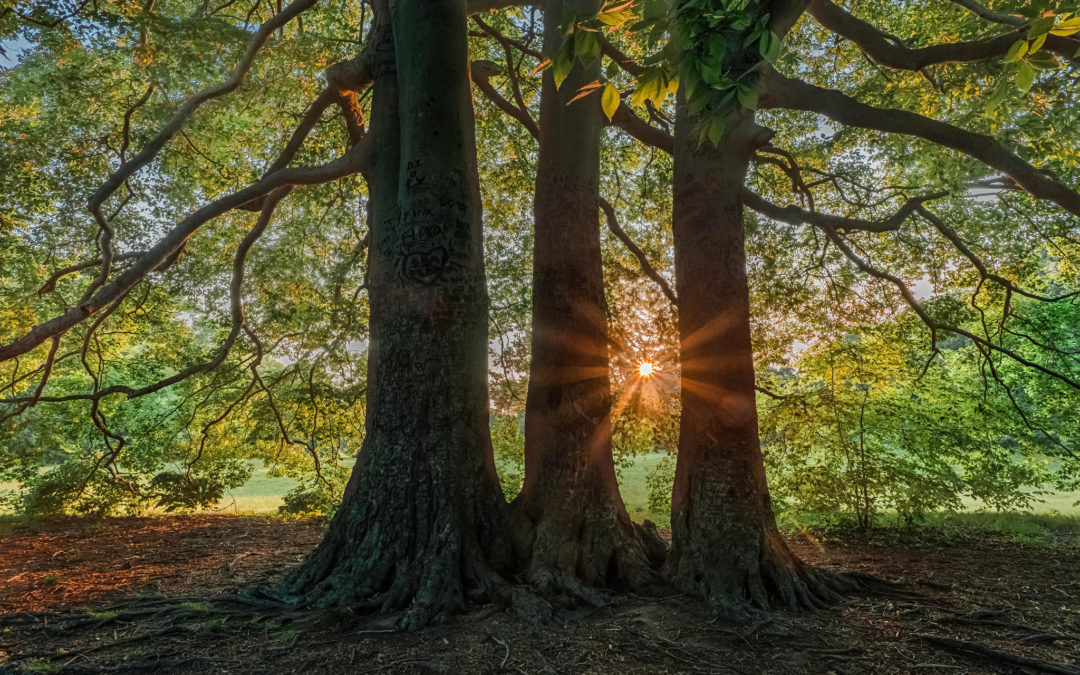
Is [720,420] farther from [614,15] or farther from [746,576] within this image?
[614,15]

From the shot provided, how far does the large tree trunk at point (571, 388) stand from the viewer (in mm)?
4086

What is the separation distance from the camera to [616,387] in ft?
24.2

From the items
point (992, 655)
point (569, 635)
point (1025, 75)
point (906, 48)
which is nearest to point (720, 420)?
point (569, 635)

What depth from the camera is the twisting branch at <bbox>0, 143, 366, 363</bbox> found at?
146 inches

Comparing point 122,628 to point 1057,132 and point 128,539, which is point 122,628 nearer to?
point 128,539

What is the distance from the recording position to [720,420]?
3984 mm

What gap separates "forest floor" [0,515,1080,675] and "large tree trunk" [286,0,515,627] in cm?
36

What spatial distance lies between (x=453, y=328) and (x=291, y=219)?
7.17 metres

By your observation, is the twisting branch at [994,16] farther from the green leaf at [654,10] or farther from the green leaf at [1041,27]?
the green leaf at [654,10]

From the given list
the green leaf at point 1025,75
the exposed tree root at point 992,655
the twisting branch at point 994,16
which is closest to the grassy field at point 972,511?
the exposed tree root at point 992,655

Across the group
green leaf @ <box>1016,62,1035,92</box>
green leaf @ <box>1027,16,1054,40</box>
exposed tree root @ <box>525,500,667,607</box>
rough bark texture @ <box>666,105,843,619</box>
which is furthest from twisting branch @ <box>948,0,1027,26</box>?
exposed tree root @ <box>525,500,667,607</box>

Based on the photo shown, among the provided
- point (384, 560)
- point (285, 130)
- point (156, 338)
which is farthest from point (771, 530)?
point (156, 338)

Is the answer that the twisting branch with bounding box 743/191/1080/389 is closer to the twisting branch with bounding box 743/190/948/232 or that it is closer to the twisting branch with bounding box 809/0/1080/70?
the twisting branch with bounding box 743/190/948/232

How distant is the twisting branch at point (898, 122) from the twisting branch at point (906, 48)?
0.56 meters
